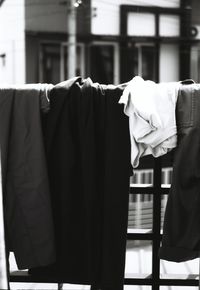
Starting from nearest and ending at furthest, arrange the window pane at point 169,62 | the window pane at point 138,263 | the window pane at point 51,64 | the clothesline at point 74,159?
the clothesline at point 74,159 < the window pane at point 138,263 < the window pane at point 51,64 < the window pane at point 169,62

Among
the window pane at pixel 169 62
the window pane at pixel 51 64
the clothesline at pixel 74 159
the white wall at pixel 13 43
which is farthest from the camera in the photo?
the window pane at pixel 169 62

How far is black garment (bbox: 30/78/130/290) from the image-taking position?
9.02 ft

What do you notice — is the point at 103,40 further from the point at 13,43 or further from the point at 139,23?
the point at 13,43

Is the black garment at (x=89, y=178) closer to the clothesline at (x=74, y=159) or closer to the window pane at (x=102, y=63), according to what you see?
the clothesline at (x=74, y=159)

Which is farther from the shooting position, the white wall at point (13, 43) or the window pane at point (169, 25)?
the window pane at point (169, 25)

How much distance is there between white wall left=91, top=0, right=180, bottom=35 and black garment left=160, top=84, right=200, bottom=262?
7.91 m

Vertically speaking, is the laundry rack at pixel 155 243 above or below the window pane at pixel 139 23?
below

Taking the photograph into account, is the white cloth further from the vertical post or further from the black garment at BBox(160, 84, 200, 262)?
the vertical post

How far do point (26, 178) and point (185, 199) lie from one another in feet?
2.97

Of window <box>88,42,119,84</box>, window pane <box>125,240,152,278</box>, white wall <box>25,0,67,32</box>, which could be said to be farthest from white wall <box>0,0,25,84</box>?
window pane <box>125,240,152,278</box>

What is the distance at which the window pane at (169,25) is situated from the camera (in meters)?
10.7

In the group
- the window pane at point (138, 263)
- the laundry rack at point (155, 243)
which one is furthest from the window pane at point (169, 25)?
the laundry rack at point (155, 243)

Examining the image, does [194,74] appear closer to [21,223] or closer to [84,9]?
[84,9]

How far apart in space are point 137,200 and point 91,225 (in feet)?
18.8
